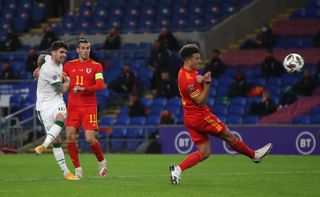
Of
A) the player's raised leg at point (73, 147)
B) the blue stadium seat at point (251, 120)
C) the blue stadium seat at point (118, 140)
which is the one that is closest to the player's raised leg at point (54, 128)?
the player's raised leg at point (73, 147)

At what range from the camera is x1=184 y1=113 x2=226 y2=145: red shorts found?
46.7ft

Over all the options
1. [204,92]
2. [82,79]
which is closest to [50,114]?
[82,79]

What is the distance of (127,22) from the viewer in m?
35.4

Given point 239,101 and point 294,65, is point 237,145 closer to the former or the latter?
point 294,65

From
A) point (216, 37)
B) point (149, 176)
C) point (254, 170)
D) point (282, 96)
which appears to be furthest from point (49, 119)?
point (216, 37)

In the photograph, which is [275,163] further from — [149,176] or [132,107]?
[132,107]

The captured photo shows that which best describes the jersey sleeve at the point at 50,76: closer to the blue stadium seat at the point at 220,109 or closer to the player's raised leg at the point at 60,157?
the player's raised leg at the point at 60,157

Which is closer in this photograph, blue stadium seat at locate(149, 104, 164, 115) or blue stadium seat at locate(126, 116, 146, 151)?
blue stadium seat at locate(126, 116, 146, 151)

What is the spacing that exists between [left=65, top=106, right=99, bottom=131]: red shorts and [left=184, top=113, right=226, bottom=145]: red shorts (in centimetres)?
213

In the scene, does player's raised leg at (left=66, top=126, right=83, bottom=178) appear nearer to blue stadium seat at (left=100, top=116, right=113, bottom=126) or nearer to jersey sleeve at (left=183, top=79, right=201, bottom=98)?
jersey sleeve at (left=183, top=79, right=201, bottom=98)

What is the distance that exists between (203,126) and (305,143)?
11318mm

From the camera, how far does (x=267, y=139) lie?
25547mm

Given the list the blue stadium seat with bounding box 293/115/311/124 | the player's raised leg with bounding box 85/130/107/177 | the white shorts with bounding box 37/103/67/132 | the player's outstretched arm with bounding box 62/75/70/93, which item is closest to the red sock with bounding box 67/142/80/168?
the player's raised leg with bounding box 85/130/107/177

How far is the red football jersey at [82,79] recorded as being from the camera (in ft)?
51.4
